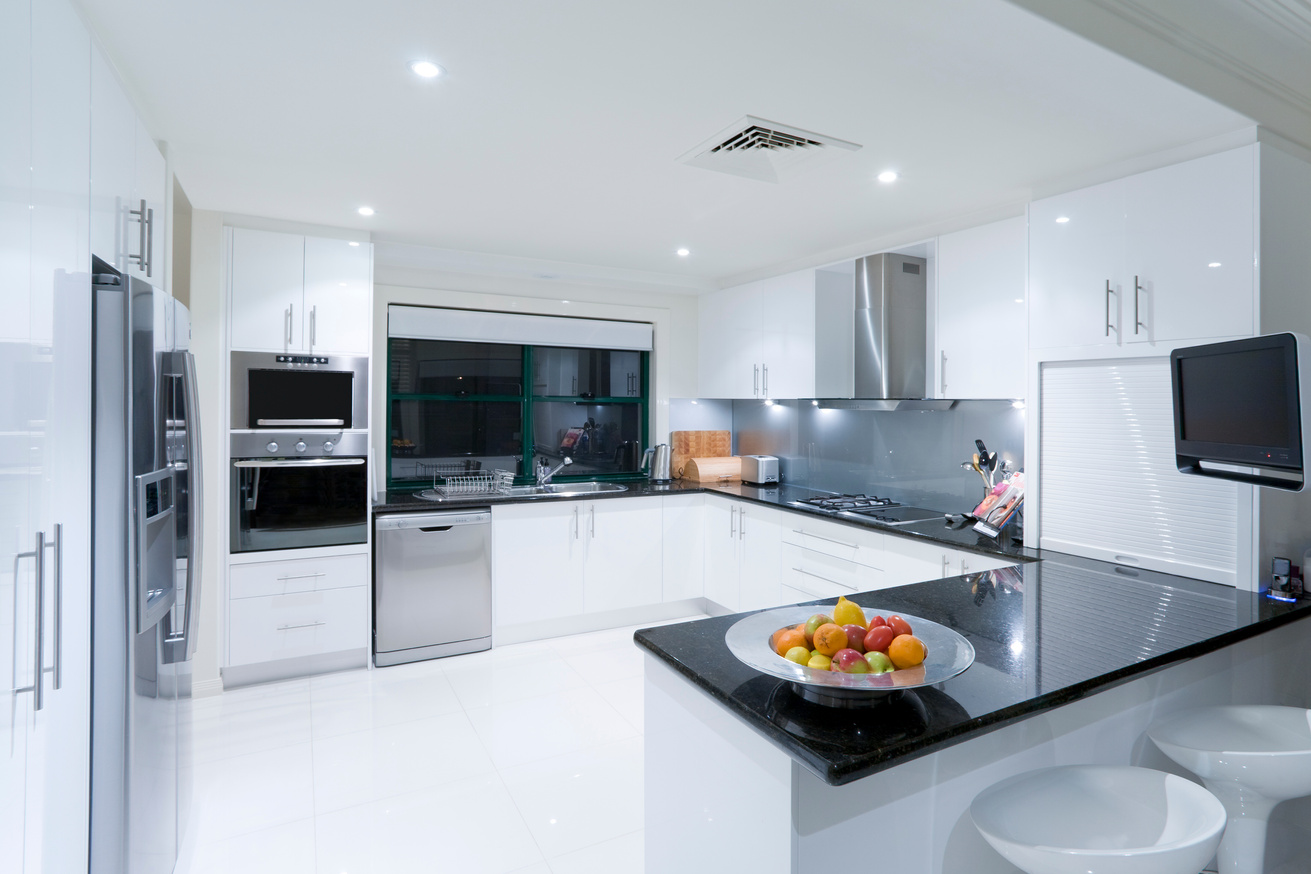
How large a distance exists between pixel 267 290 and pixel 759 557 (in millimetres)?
2945

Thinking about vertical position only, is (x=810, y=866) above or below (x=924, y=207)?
below

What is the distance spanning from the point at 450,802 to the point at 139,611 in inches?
54.0

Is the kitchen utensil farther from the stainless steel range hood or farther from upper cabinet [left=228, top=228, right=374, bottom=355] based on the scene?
upper cabinet [left=228, top=228, right=374, bottom=355]

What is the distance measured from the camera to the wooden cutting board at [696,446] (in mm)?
5137

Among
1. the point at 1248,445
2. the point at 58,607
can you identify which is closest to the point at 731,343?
the point at 1248,445

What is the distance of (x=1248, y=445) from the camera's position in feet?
5.97

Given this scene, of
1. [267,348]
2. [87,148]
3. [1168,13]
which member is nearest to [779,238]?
[1168,13]

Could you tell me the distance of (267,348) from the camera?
3.40 metres

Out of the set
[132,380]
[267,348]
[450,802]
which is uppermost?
[267,348]

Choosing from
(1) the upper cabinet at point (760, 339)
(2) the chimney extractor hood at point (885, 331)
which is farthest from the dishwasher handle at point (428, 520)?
(2) the chimney extractor hood at point (885, 331)

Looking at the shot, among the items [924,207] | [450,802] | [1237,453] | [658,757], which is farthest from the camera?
[924,207]

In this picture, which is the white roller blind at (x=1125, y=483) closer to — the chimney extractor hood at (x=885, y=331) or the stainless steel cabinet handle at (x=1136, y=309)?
the stainless steel cabinet handle at (x=1136, y=309)

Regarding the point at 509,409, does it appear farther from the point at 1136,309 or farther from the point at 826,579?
the point at 1136,309

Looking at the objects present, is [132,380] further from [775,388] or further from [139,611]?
[775,388]
